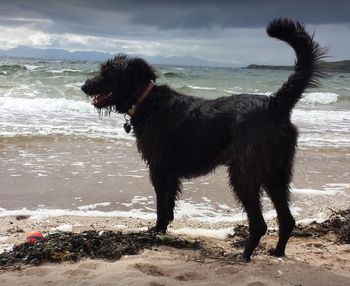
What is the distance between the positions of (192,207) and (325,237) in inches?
72.5

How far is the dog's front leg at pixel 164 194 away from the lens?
4.61m

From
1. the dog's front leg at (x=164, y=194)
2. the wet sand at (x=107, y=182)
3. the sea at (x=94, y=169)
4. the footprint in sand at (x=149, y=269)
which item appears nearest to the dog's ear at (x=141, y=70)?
the sea at (x=94, y=169)

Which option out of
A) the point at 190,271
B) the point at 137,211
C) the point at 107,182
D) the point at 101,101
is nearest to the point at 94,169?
the point at 107,182

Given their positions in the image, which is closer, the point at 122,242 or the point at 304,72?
the point at 304,72

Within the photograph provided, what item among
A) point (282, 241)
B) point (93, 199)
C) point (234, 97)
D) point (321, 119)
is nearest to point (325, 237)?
point (282, 241)

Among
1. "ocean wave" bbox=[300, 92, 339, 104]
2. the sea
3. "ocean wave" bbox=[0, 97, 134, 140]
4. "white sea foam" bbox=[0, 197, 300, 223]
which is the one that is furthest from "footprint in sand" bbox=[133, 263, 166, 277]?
"ocean wave" bbox=[300, 92, 339, 104]

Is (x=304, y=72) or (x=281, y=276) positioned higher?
(x=304, y=72)

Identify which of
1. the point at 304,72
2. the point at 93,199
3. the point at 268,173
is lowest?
the point at 93,199

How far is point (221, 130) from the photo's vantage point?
13.5 ft

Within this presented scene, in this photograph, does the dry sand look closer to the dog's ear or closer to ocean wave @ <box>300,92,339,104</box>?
the dog's ear

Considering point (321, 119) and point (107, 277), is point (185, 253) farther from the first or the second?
point (321, 119)

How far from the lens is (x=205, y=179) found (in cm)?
757

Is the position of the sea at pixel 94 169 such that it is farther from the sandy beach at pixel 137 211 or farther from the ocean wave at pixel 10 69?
the ocean wave at pixel 10 69

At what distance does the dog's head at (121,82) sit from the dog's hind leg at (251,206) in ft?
4.57
